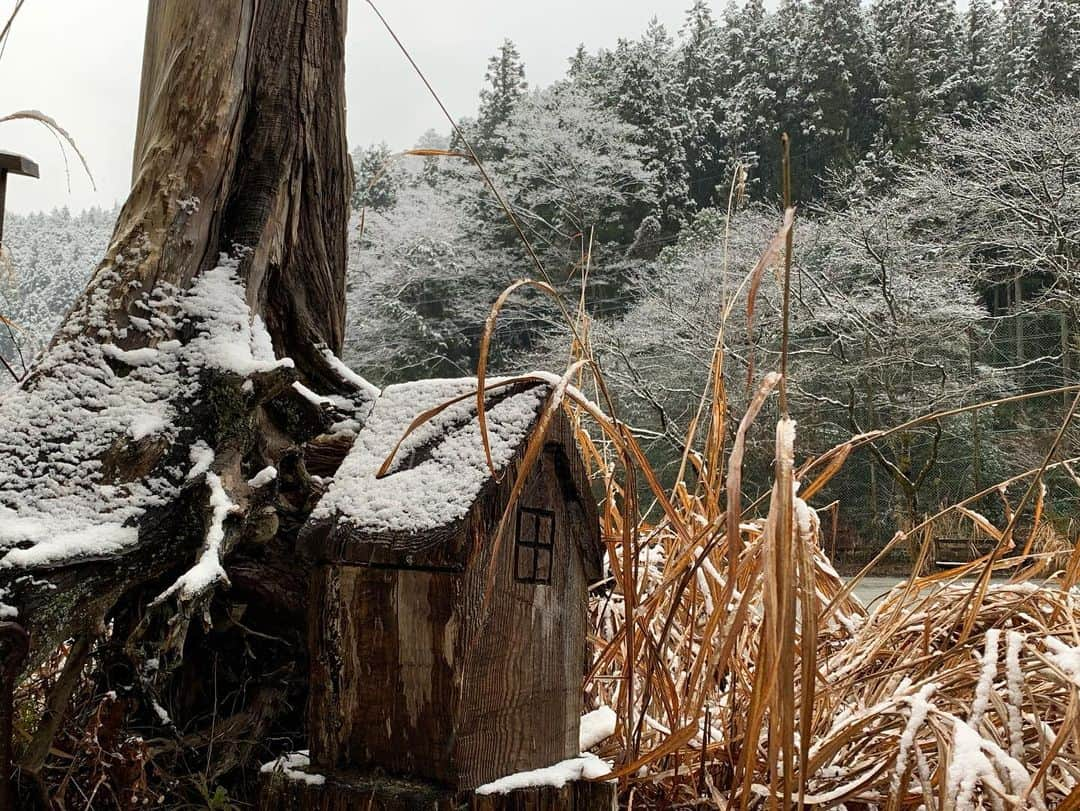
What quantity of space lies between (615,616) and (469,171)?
16893 mm

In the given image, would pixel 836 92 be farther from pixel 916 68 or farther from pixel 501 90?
pixel 501 90

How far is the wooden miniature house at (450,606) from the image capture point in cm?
70

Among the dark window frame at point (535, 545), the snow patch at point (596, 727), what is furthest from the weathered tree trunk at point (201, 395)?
the snow patch at point (596, 727)

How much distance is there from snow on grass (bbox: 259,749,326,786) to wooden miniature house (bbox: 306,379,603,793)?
0.04 feet

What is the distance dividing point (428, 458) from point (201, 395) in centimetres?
36

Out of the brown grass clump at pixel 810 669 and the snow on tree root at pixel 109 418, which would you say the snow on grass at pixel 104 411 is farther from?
the brown grass clump at pixel 810 669

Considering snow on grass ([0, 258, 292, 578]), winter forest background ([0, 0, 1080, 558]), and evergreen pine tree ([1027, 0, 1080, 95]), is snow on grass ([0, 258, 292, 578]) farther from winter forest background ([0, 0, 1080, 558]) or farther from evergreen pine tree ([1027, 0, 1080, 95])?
evergreen pine tree ([1027, 0, 1080, 95])

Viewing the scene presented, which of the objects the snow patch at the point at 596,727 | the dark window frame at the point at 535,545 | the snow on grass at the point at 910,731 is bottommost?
the snow patch at the point at 596,727

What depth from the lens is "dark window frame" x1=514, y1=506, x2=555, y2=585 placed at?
0.77 metres

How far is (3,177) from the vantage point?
1.84 metres

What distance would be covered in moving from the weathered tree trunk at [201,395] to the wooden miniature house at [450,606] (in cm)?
16

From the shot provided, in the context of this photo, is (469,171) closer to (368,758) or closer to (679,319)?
(679,319)

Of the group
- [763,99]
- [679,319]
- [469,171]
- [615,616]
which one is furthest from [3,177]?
[763,99]

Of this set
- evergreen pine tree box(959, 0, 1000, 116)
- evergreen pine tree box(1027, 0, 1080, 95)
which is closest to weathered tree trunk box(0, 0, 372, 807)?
evergreen pine tree box(1027, 0, 1080, 95)
